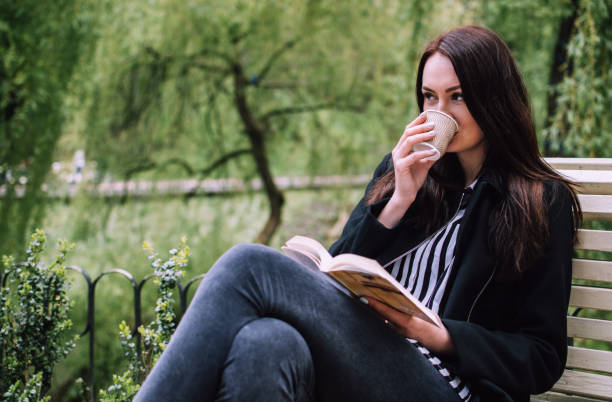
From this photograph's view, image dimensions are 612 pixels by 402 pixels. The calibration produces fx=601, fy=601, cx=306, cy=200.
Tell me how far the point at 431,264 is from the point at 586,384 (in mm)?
506

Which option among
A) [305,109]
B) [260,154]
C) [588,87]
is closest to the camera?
[588,87]

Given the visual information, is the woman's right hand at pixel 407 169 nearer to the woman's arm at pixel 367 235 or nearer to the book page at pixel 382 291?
the woman's arm at pixel 367 235

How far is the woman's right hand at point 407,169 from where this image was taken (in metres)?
1.50

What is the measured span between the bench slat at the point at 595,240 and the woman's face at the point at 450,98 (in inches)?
14.3

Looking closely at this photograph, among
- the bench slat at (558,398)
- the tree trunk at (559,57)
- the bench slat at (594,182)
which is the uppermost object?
the tree trunk at (559,57)

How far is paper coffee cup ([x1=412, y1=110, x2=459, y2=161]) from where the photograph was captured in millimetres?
1482

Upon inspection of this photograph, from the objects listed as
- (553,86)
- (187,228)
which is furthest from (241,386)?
(187,228)

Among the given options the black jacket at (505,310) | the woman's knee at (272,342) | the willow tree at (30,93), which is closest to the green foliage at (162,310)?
the woman's knee at (272,342)

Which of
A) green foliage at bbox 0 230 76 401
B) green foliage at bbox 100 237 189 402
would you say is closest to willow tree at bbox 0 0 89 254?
green foliage at bbox 0 230 76 401

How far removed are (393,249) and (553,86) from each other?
2.48m

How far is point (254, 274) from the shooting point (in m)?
1.29

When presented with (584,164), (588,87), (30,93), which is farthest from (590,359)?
(30,93)

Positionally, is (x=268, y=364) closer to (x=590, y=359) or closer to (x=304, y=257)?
(x=304, y=257)

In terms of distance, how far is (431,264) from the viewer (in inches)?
62.1
